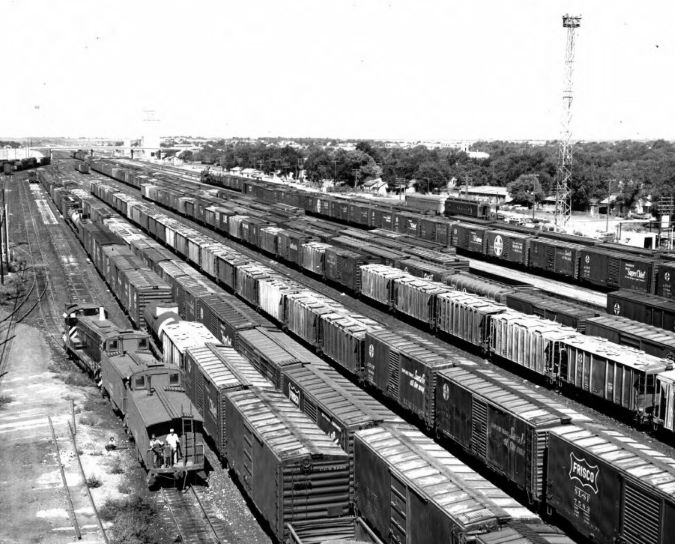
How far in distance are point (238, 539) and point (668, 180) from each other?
108536 millimetres

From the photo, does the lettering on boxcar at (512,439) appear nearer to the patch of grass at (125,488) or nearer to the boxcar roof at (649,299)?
the patch of grass at (125,488)

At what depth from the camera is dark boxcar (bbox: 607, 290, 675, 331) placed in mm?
38094

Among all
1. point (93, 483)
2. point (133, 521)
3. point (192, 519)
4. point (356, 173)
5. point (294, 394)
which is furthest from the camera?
point (356, 173)

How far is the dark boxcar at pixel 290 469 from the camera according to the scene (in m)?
18.5

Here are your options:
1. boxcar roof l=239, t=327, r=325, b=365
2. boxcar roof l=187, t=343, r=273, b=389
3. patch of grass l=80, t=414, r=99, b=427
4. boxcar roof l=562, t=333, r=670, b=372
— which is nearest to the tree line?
boxcar roof l=562, t=333, r=670, b=372

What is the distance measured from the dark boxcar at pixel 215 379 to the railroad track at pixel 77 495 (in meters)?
4.24

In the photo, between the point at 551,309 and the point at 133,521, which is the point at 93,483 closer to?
the point at 133,521

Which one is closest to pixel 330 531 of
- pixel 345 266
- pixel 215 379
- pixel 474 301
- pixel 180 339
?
pixel 215 379

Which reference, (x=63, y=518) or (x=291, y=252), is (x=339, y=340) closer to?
(x=63, y=518)

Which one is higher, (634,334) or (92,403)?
(634,334)

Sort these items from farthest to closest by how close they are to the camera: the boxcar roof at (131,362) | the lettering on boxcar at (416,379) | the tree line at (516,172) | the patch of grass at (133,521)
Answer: the tree line at (516,172), the boxcar roof at (131,362), the lettering on boxcar at (416,379), the patch of grass at (133,521)

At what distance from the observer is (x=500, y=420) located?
72.5ft

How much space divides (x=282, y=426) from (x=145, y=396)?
7.04m

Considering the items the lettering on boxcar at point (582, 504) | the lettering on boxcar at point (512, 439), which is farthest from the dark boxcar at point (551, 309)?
the lettering on boxcar at point (582, 504)
